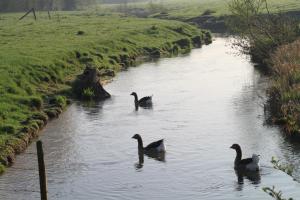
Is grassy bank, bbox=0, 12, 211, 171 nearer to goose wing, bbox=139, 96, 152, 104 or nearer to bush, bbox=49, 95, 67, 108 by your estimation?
bush, bbox=49, 95, 67, 108

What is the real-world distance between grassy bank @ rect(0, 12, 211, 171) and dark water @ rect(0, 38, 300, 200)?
1800 millimetres

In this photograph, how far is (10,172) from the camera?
32344mm

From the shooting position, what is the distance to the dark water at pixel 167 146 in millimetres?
29141

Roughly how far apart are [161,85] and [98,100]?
8.85 metres

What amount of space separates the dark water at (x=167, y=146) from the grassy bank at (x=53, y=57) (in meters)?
1.80

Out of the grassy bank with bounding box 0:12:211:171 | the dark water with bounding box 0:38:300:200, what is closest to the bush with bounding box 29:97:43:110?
the grassy bank with bounding box 0:12:211:171

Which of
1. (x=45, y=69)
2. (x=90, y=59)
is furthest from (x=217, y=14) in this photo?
(x=45, y=69)

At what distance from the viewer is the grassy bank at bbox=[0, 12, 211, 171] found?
41.6 meters

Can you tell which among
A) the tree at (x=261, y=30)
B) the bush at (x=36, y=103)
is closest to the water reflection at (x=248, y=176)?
the bush at (x=36, y=103)

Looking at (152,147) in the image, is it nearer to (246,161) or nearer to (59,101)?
(246,161)

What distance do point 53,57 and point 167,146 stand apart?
1185 inches

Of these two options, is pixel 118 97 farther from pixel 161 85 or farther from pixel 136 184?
pixel 136 184

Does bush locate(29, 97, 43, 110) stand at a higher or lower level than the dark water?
higher

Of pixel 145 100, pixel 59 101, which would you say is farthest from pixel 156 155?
pixel 59 101
